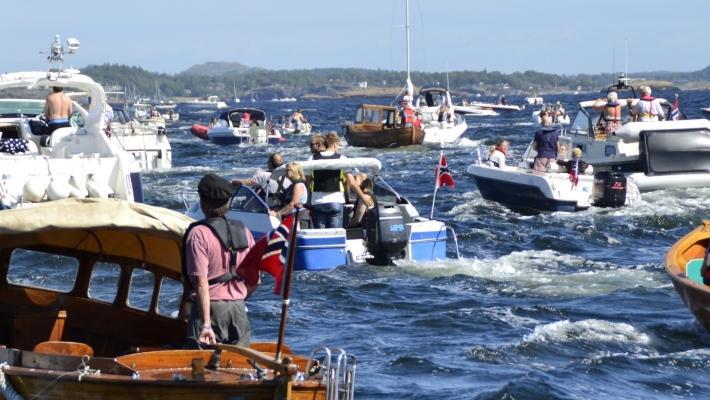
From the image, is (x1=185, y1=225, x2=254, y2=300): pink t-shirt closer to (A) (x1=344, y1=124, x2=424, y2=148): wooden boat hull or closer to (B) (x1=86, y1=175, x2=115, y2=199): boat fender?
(B) (x1=86, y1=175, x2=115, y2=199): boat fender

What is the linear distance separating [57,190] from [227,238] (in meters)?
12.5

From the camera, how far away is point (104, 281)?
11.9 meters

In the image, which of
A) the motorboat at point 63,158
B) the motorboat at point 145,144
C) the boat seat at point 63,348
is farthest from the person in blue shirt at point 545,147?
the boat seat at point 63,348

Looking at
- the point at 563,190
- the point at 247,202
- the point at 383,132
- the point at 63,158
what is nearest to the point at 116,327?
the point at 247,202

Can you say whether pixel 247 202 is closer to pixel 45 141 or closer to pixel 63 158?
pixel 63 158

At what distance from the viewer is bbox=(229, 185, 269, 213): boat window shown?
1758cm

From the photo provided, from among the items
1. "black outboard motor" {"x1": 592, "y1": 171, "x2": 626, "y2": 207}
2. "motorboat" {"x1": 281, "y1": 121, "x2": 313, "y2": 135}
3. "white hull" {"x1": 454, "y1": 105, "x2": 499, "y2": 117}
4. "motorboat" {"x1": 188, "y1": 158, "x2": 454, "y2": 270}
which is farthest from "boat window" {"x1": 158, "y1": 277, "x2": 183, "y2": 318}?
"white hull" {"x1": 454, "y1": 105, "x2": 499, "y2": 117}

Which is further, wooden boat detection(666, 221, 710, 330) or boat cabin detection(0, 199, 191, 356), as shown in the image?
wooden boat detection(666, 221, 710, 330)

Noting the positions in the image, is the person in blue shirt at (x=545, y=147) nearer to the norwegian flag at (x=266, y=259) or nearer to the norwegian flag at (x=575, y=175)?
the norwegian flag at (x=575, y=175)

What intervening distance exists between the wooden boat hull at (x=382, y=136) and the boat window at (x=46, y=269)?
3423 cm

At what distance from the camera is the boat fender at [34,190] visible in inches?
803

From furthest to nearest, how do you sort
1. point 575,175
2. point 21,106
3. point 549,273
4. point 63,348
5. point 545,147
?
point 21,106 < point 545,147 < point 575,175 < point 549,273 < point 63,348

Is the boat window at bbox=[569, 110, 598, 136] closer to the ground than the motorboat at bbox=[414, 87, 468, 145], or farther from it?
farther from it

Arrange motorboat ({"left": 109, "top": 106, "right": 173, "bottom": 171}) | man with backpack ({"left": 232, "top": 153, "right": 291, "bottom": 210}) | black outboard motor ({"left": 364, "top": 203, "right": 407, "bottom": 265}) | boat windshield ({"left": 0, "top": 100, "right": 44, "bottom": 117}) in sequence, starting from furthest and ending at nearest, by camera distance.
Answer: motorboat ({"left": 109, "top": 106, "right": 173, "bottom": 171}), boat windshield ({"left": 0, "top": 100, "right": 44, "bottom": 117}), man with backpack ({"left": 232, "top": 153, "right": 291, "bottom": 210}), black outboard motor ({"left": 364, "top": 203, "right": 407, "bottom": 265})
